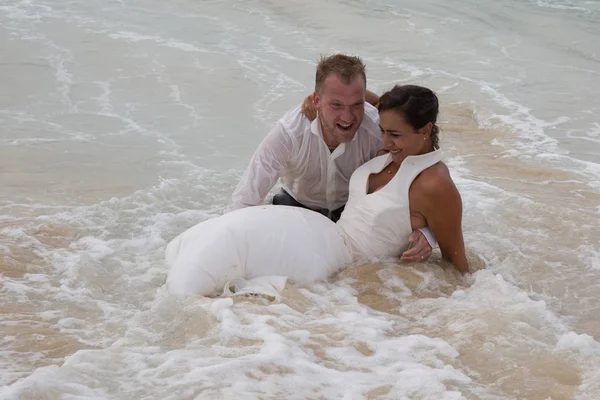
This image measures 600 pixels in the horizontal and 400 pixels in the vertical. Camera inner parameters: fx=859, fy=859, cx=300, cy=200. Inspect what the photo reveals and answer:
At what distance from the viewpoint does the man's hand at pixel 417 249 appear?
4.88 m

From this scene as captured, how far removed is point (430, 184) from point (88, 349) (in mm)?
2041

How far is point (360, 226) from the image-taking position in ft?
16.6

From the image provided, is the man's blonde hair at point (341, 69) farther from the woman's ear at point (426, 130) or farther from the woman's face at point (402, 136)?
the woman's ear at point (426, 130)

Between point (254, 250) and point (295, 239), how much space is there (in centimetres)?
25

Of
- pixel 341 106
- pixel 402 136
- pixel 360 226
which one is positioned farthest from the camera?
pixel 341 106

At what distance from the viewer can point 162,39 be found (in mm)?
13742

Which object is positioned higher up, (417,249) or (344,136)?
(344,136)

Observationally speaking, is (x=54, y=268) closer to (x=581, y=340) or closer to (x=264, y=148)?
(x=264, y=148)

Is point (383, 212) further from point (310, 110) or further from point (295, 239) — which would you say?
point (310, 110)

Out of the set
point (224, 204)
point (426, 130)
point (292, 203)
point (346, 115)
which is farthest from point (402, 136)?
point (224, 204)

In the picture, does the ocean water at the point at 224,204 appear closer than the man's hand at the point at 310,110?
Yes

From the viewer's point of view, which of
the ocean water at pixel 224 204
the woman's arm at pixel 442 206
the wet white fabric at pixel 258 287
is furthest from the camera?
the woman's arm at pixel 442 206

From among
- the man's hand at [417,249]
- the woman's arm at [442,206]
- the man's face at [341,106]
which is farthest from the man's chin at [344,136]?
the man's hand at [417,249]

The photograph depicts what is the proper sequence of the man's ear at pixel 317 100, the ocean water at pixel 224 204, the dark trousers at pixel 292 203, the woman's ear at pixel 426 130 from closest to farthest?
the ocean water at pixel 224 204 → the woman's ear at pixel 426 130 → the man's ear at pixel 317 100 → the dark trousers at pixel 292 203
